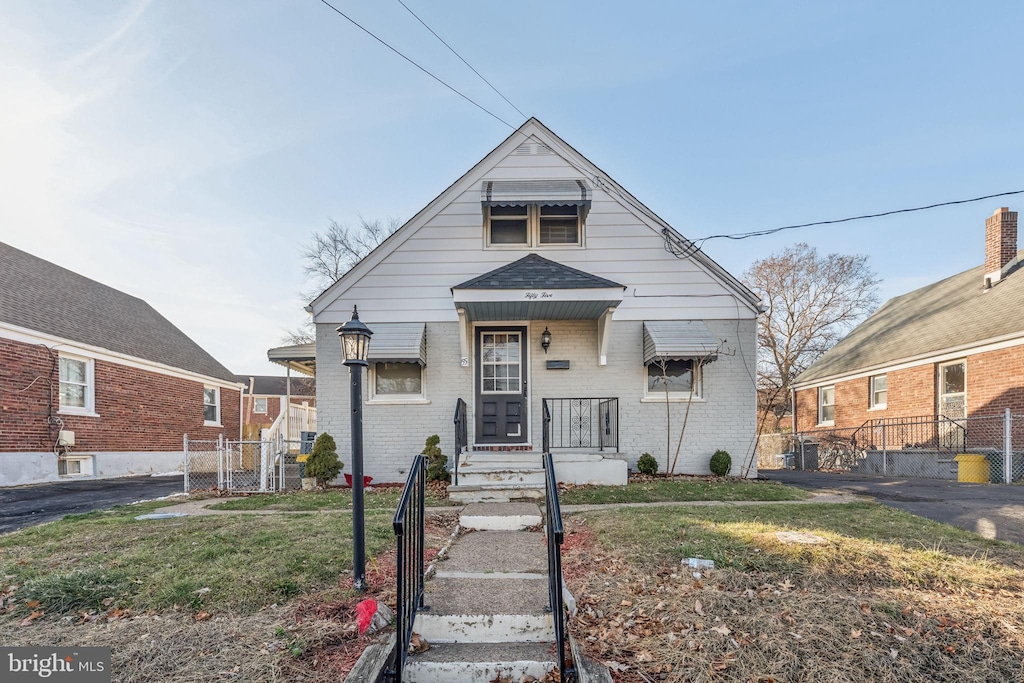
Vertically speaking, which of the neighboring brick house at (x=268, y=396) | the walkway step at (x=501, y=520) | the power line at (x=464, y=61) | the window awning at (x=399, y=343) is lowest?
the neighboring brick house at (x=268, y=396)

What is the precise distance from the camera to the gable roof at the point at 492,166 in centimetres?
1005

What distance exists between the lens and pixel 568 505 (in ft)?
23.6

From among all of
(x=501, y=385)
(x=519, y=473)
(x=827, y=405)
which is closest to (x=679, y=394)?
(x=501, y=385)

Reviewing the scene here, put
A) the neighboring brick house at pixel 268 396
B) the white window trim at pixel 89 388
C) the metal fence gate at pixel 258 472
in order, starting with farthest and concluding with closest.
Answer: the neighboring brick house at pixel 268 396
the white window trim at pixel 89 388
the metal fence gate at pixel 258 472

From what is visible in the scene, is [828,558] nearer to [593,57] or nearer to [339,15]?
[339,15]

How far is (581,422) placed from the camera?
9906 millimetres

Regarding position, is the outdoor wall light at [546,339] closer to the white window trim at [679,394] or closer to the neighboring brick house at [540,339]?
the neighboring brick house at [540,339]

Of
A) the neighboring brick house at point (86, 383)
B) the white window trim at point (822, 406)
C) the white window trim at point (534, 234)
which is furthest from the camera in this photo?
the white window trim at point (822, 406)

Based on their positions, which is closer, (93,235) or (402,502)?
(402,502)

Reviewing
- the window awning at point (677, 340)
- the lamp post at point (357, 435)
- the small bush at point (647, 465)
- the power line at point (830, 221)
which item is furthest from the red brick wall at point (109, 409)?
the power line at point (830, 221)

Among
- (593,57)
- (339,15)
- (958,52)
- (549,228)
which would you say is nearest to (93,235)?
(339,15)

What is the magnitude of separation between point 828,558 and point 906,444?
13.2 m

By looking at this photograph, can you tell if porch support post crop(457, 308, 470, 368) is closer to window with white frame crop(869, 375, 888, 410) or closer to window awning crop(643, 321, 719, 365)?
window awning crop(643, 321, 719, 365)

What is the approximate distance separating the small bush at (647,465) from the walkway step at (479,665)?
23.0 ft
